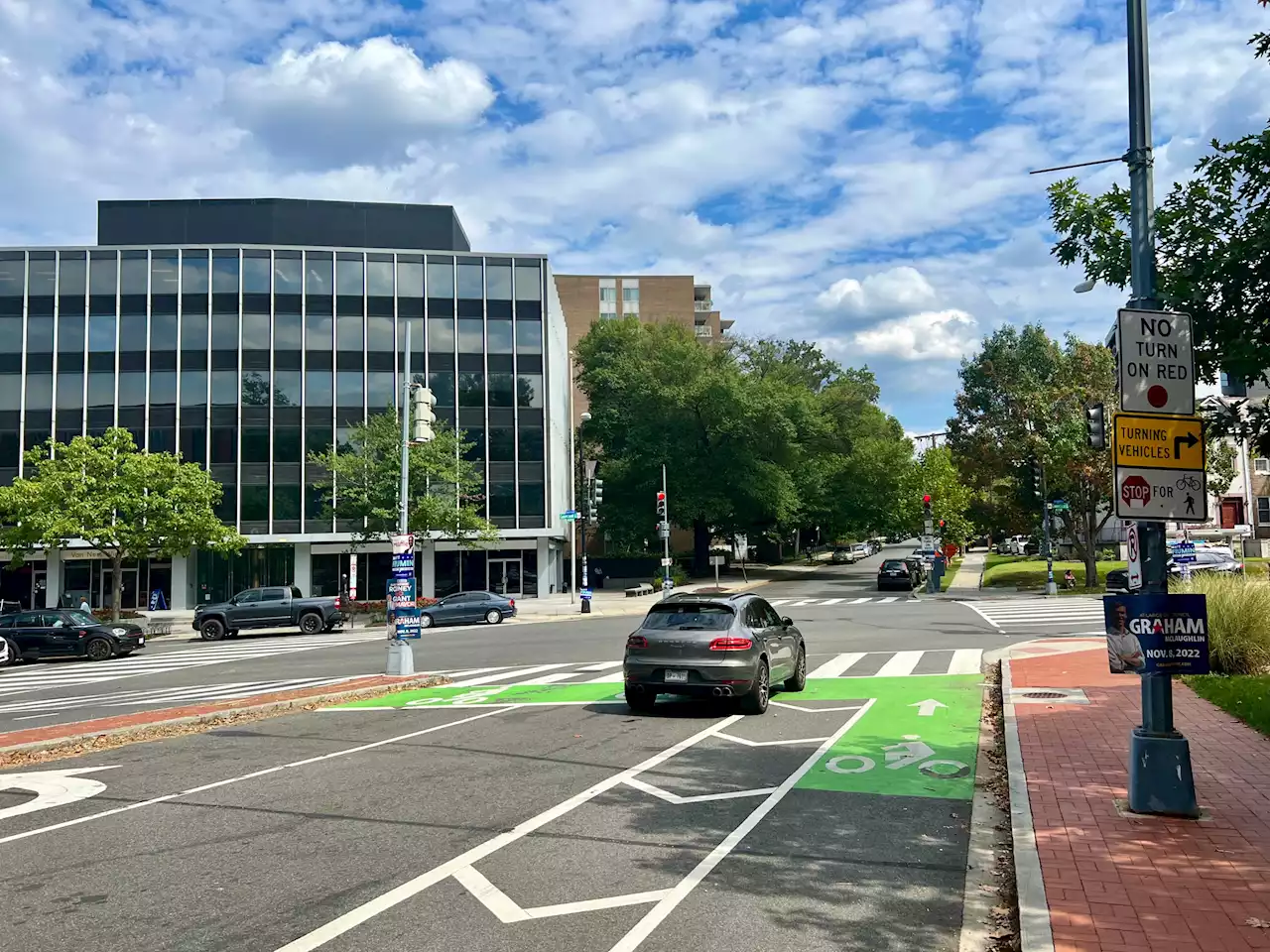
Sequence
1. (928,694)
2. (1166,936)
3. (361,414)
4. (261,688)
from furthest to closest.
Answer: (361,414)
(261,688)
(928,694)
(1166,936)

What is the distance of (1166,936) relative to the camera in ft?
16.2

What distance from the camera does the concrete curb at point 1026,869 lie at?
498 cm

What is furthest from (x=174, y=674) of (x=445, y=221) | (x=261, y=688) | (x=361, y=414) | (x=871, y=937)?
(x=445, y=221)

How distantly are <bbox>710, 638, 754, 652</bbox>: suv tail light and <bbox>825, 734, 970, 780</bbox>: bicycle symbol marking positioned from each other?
8.12ft

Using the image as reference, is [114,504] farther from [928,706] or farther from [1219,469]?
[1219,469]

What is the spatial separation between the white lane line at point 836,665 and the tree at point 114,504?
28640 millimetres

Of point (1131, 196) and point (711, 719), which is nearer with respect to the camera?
point (1131, 196)

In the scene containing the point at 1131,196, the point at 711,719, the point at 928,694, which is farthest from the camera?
the point at 928,694

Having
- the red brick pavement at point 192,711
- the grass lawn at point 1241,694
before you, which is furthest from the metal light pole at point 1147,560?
the red brick pavement at point 192,711

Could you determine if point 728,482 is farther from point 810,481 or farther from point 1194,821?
point 1194,821

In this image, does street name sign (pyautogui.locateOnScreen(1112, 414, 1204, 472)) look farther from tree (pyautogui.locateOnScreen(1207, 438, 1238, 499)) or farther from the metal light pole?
tree (pyautogui.locateOnScreen(1207, 438, 1238, 499))

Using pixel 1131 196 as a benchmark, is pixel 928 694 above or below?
below

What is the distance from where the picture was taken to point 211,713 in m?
13.8

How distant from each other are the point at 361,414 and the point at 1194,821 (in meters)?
48.4
